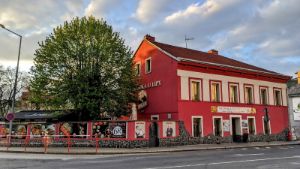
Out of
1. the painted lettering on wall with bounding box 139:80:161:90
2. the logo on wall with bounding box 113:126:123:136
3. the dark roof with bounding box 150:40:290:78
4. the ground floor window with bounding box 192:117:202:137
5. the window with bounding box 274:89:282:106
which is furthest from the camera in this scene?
the window with bounding box 274:89:282:106

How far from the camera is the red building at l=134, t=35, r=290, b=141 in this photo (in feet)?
94.1

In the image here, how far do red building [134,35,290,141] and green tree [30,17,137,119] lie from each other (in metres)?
4.02

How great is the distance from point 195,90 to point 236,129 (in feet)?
20.6

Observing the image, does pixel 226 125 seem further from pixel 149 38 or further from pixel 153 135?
pixel 149 38

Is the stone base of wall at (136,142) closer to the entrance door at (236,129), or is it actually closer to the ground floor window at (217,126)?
the ground floor window at (217,126)

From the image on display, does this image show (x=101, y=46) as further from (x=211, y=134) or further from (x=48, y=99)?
(x=211, y=134)

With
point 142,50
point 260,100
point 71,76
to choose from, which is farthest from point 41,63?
point 260,100

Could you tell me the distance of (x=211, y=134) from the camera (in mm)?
29531

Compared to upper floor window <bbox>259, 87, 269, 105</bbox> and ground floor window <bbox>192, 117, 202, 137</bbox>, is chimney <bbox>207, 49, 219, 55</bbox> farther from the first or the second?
ground floor window <bbox>192, 117, 202, 137</bbox>

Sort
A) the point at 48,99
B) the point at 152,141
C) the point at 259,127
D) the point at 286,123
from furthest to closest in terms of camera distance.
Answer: the point at 286,123
the point at 259,127
the point at 48,99
the point at 152,141

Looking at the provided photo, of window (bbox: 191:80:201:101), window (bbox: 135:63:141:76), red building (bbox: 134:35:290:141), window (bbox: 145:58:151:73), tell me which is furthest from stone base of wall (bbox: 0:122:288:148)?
window (bbox: 135:63:141:76)

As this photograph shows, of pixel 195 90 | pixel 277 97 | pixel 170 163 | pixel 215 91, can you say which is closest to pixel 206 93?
pixel 195 90

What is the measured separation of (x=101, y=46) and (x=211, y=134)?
1267cm

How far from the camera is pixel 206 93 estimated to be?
98.5 feet
